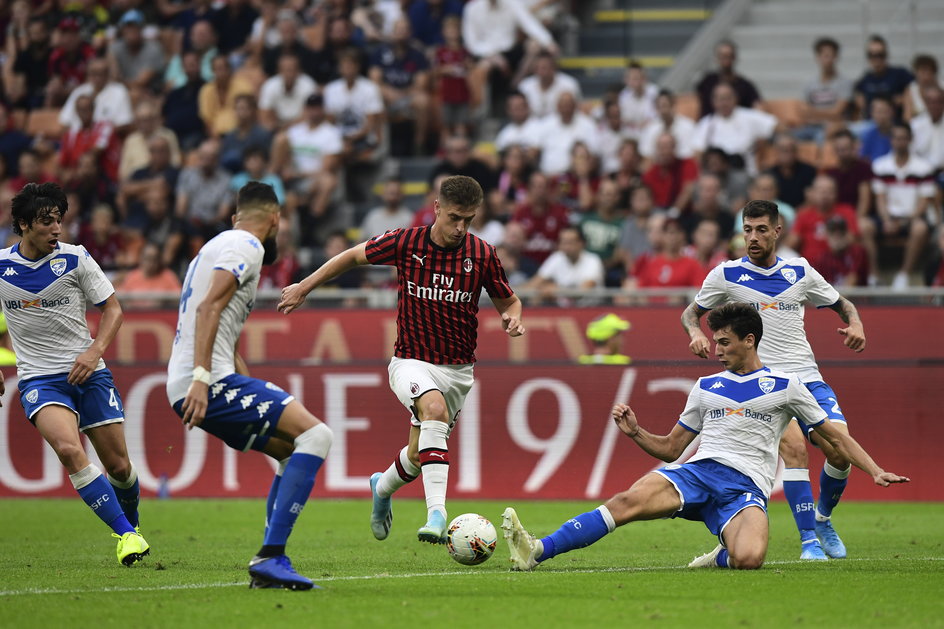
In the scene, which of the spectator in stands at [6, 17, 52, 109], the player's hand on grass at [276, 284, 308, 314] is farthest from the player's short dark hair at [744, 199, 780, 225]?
the spectator in stands at [6, 17, 52, 109]

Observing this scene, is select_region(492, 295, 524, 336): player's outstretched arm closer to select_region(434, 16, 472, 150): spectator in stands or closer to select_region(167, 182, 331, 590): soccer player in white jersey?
select_region(167, 182, 331, 590): soccer player in white jersey

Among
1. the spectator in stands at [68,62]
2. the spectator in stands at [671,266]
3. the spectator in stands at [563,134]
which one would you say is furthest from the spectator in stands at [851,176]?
the spectator in stands at [68,62]

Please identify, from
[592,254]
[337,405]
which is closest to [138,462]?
[337,405]

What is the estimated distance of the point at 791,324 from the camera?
9.68m

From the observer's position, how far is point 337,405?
15.0 metres

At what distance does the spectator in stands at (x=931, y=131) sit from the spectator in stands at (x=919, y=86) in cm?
22

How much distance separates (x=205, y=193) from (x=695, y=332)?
36.1ft

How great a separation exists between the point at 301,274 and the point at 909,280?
7323 millimetres

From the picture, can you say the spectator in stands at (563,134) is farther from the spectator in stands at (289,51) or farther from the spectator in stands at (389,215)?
the spectator in stands at (289,51)

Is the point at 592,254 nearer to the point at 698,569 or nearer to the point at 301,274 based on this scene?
the point at 301,274

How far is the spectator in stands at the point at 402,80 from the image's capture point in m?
20.1

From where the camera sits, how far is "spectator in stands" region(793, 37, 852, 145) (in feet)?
60.5

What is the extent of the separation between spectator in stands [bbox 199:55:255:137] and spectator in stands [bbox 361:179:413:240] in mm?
3333

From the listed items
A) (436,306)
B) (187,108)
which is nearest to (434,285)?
(436,306)
